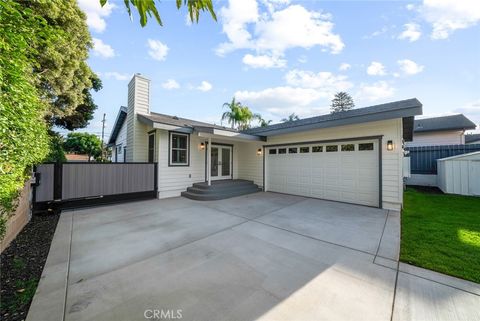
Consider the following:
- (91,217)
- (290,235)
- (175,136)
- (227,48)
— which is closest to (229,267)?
(290,235)

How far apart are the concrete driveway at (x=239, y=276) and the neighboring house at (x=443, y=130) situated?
19057 millimetres

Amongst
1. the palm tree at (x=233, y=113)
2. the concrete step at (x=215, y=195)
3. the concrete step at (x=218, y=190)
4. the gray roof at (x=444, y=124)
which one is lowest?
the concrete step at (x=215, y=195)

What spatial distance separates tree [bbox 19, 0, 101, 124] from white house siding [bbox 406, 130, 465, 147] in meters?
25.3

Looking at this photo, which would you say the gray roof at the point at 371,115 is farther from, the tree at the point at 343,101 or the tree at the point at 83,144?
the tree at the point at 83,144

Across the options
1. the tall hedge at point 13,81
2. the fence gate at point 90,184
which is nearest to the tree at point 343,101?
the fence gate at point 90,184

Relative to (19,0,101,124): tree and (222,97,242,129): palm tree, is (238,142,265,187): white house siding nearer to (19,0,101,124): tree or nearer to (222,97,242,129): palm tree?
(222,97,242,129): palm tree

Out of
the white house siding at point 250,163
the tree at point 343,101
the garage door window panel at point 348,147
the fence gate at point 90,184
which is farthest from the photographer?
the tree at point 343,101

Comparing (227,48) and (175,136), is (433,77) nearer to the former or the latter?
(227,48)

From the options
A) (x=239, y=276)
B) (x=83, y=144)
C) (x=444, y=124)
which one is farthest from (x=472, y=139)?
(x=83, y=144)

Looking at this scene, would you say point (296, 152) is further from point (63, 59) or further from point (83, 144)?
point (83, 144)

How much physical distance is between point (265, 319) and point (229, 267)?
3.38 feet

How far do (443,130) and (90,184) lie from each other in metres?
25.3

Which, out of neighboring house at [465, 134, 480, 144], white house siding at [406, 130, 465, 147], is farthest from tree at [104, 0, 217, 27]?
neighboring house at [465, 134, 480, 144]

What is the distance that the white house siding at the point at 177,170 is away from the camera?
8.11 m
